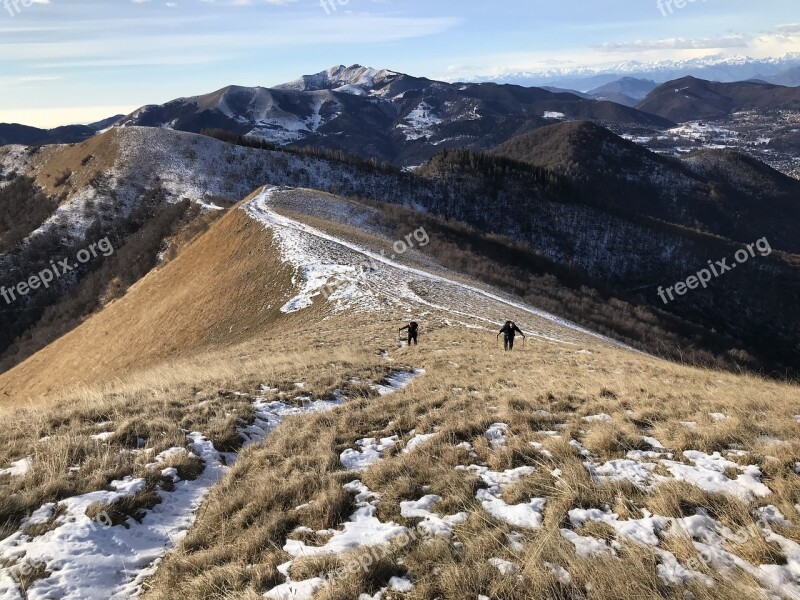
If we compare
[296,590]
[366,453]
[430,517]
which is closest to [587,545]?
[430,517]

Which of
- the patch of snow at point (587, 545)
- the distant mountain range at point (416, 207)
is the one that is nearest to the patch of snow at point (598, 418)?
the patch of snow at point (587, 545)

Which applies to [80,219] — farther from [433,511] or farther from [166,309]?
[433,511]

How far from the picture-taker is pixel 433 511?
556cm

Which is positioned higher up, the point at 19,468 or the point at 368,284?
the point at 19,468

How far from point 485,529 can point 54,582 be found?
4.73m

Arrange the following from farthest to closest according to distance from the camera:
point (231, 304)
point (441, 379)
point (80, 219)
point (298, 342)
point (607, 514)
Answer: point (80, 219)
point (231, 304)
point (298, 342)
point (441, 379)
point (607, 514)

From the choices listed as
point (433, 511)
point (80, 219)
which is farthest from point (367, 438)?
point (80, 219)

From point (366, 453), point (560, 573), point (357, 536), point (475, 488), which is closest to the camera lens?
point (560, 573)

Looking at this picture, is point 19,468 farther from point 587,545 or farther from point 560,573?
point 587,545

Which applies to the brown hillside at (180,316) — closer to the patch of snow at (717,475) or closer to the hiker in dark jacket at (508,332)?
the hiker in dark jacket at (508,332)

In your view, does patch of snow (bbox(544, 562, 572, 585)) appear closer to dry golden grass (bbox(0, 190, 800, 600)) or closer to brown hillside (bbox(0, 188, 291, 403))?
dry golden grass (bbox(0, 190, 800, 600))

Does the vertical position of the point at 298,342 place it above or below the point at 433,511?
below

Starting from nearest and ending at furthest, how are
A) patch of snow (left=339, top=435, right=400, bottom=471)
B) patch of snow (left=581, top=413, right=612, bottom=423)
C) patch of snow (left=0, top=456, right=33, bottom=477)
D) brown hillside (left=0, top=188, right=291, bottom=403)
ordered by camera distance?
patch of snow (left=0, top=456, right=33, bottom=477)
patch of snow (left=339, top=435, right=400, bottom=471)
patch of snow (left=581, top=413, right=612, bottom=423)
brown hillside (left=0, top=188, right=291, bottom=403)

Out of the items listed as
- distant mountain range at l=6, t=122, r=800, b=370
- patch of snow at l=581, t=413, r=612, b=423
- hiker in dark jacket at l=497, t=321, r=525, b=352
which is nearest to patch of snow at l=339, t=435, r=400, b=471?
patch of snow at l=581, t=413, r=612, b=423
